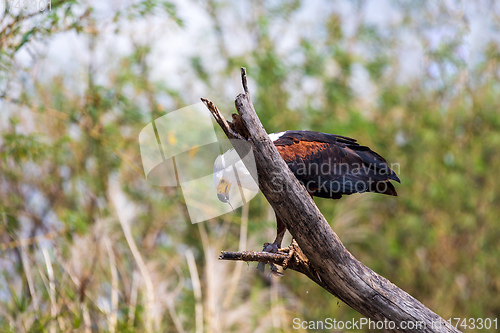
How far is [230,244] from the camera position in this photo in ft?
25.7

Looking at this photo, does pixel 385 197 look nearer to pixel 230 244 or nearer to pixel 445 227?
pixel 445 227

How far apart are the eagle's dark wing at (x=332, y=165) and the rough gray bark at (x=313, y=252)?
64 centimetres

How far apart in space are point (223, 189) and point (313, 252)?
27.4 inches

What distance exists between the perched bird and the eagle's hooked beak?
0.03 meters

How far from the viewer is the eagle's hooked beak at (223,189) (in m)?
3.01

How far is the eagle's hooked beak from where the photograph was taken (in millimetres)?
3006

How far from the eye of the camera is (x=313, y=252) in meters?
2.70

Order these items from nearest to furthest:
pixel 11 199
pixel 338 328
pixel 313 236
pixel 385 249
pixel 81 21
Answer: pixel 313 236 < pixel 81 21 < pixel 11 199 < pixel 338 328 < pixel 385 249

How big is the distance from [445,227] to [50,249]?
6.28m

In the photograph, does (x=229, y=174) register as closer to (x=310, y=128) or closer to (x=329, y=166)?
(x=329, y=166)

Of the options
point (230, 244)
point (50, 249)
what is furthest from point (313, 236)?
point (230, 244)

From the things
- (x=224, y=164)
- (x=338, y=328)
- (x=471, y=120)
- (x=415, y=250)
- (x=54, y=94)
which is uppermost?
(x=54, y=94)

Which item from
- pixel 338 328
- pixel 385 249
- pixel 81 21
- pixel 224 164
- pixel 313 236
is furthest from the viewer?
pixel 385 249

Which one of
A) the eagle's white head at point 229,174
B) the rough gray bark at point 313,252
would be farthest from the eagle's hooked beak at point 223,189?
the rough gray bark at point 313,252
